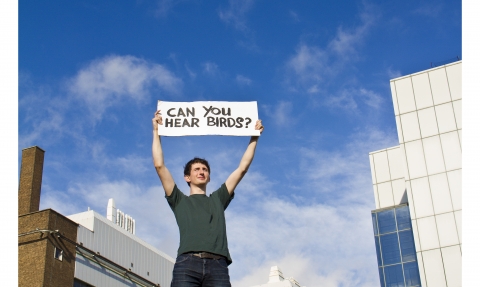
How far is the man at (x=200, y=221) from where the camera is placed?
6.61m

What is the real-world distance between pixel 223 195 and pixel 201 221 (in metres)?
0.61

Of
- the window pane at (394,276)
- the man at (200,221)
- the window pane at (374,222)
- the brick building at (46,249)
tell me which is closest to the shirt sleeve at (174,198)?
the man at (200,221)

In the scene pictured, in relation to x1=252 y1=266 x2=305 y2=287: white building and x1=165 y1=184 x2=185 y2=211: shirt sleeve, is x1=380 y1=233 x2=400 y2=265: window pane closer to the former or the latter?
x1=252 y1=266 x2=305 y2=287: white building

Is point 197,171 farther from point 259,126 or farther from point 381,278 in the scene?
point 381,278

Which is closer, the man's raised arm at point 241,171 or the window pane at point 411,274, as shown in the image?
the man's raised arm at point 241,171

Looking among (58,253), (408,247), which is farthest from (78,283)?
(408,247)

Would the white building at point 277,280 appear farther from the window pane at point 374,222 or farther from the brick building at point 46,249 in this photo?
the brick building at point 46,249

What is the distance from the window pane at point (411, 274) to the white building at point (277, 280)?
64.6 ft

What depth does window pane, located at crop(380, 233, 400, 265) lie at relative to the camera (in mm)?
42938

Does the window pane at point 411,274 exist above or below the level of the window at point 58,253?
below

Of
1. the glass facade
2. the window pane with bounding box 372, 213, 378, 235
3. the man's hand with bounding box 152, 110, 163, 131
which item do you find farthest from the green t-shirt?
the window pane with bounding box 372, 213, 378, 235

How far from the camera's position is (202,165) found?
7410 millimetres

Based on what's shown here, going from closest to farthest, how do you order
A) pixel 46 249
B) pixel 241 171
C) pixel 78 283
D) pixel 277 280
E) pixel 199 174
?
pixel 199 174 < pixel 241 171 < pixel 46 249 < pixel 78 283 < pixel 277 280

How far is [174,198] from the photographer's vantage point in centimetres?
723
